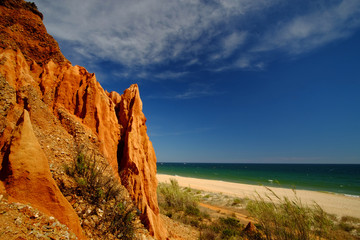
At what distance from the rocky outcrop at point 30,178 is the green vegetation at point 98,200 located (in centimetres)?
62

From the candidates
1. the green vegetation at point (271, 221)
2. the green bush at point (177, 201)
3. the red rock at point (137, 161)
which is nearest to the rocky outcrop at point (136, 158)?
the red rock at point (137, 161)

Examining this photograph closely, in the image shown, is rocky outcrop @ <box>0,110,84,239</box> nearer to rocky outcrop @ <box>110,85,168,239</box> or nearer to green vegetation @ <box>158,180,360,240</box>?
rocky outcrop @ <box>110,85,168,239</box>

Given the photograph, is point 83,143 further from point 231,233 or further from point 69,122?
point 231,233

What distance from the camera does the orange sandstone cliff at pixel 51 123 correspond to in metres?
2.74

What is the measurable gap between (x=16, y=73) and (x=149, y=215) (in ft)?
19.0

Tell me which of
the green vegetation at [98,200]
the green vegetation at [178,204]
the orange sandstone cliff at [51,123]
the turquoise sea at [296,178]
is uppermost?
the orange sandstone cliff at [51,123]

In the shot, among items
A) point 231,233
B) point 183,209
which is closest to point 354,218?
point 231,233

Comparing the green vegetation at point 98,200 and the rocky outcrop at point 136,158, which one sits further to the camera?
the rocky outcrop at point 136,158

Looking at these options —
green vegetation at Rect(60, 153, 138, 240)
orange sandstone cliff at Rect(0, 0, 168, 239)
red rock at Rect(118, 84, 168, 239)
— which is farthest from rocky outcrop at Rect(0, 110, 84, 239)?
red rock at Rect(118, 84, 168, 239)

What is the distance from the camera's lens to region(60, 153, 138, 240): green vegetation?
353 cm

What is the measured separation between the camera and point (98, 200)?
3.88 m

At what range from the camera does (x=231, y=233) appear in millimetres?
8750

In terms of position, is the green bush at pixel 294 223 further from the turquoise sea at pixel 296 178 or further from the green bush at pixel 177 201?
the green bush at pixel 177 201

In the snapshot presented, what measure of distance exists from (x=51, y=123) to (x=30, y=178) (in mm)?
2463
